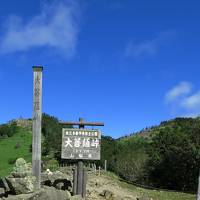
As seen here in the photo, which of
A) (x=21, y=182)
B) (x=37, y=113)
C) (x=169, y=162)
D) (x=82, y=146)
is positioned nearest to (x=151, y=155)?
(x=169, y=162)

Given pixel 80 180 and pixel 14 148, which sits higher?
pixel 14 148

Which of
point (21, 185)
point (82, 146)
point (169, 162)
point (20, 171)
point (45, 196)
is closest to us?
point (45, 196)

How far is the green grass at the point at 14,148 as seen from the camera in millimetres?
42594

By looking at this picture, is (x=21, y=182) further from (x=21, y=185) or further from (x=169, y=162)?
(x=169, y=162)

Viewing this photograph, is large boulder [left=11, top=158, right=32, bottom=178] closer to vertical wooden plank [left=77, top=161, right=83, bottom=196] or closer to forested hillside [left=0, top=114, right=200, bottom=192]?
vertical wooden plank [left=77, top=161, right=83, bottom=196]

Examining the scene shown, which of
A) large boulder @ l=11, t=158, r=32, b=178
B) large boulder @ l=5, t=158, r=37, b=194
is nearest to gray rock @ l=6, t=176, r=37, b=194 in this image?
large boulder @ l=5, t=158, r=37, b=194

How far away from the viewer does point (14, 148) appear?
47.5 meters

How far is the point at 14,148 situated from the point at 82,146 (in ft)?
109

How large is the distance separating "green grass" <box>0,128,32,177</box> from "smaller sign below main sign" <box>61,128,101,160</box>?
24.0 meters

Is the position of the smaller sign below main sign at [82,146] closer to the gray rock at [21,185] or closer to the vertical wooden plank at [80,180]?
the vertical wooden plank at [80,180]

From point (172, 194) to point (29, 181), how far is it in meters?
16.1

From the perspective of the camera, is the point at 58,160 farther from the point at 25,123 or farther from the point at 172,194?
the point at 25,123

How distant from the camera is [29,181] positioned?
14375mm

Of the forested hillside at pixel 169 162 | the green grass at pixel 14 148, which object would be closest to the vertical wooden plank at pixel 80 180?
the forested hillside at pixel 169 162
